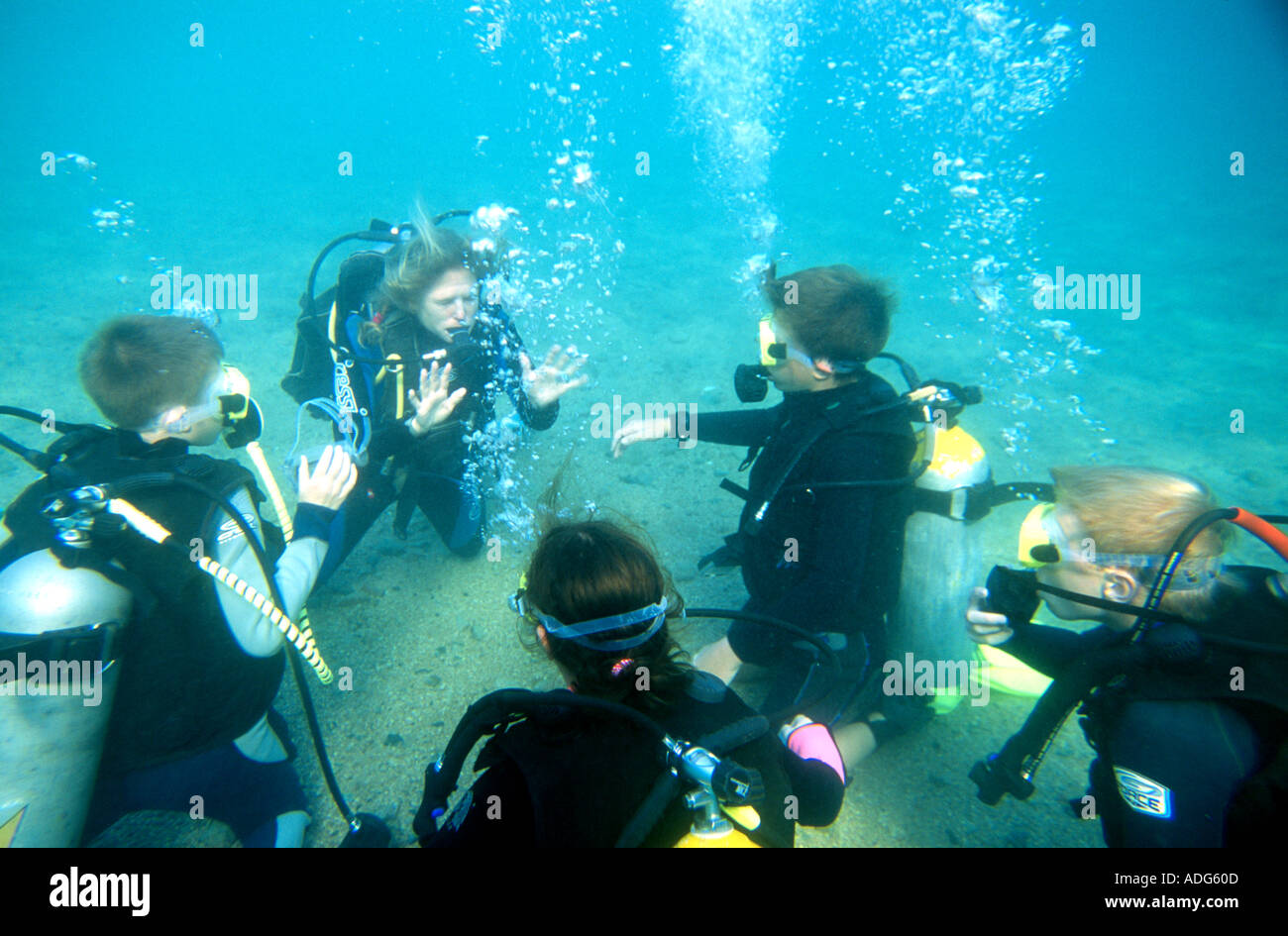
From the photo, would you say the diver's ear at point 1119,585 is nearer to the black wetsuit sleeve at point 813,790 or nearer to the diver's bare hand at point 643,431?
the black wetsuit sleeve at point 813,790

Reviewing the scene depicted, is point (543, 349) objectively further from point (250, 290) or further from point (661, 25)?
point (661, 25)

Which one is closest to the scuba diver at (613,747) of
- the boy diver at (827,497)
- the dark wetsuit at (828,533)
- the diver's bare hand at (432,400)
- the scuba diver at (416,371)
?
the dark wetsuit at (828,533)

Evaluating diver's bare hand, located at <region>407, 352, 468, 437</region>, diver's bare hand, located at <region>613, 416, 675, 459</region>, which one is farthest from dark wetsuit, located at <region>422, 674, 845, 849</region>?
diver's bare hand, located at <region>407, 352, 468, 437</region>

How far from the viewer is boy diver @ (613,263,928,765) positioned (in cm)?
272

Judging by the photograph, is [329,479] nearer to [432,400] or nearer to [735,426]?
[432,400]

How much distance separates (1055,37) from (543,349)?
10126cm

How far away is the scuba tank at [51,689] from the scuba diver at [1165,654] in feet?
11.3

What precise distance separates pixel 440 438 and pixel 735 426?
2.40m

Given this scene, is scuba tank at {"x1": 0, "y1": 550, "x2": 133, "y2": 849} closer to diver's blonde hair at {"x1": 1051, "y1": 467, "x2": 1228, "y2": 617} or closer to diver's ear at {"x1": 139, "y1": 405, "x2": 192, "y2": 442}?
diver's ear at {"x1": 139, "y1": 405, "x2": 192, "y2": 442}

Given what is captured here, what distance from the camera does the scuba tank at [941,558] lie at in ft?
10.3

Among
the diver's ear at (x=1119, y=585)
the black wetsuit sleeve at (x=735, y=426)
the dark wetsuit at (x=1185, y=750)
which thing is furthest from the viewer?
the black wetsuit sleeve at (x=735, y=426)

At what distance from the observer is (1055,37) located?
241 feet

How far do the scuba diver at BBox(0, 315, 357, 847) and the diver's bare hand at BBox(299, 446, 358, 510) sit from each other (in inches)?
0.5
